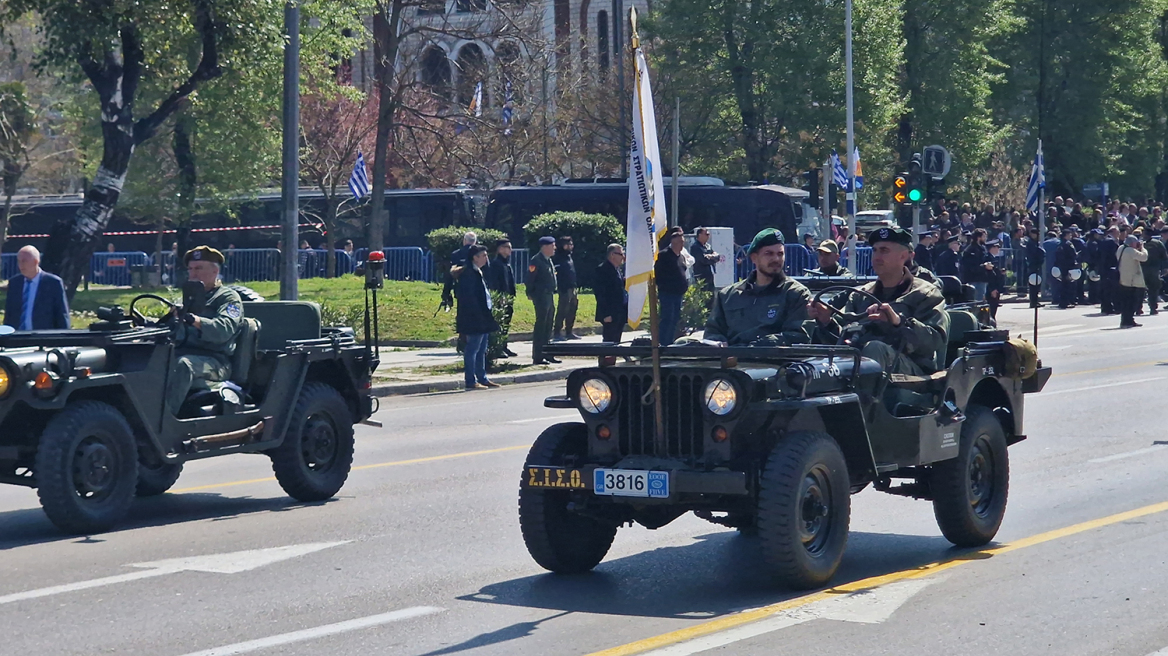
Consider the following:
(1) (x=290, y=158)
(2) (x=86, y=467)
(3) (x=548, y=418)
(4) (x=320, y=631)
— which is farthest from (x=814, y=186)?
(4) (x=320, y=631)

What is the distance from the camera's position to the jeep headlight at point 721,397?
7414 millimetres

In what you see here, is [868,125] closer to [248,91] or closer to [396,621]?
[248,91]

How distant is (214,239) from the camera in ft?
158

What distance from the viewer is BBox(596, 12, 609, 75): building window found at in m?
55.2

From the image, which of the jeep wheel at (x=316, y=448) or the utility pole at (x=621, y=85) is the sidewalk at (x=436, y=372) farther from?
the utility pole at (x=621, y=85)

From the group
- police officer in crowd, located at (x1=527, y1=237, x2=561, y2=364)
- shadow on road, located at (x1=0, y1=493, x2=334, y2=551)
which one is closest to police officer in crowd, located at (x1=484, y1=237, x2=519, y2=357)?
police officer in crowd, located at (x1=527, y1=237, x2=561, y2=364)

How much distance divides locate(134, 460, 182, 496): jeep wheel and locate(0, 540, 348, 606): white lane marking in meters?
2.39

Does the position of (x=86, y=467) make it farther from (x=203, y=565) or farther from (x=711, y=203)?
(x=711, y=203)

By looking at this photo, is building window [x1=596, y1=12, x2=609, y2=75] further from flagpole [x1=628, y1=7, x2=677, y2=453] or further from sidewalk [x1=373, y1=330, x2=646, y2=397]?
flagpole [x1=628, y1=7, x2=677, y2=453]

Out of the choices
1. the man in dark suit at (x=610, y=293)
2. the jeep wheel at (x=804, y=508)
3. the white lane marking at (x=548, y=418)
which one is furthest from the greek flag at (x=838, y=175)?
the jeep wheel at (x=804, y=508)

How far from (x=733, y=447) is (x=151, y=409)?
14.0 feet

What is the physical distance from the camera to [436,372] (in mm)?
21875

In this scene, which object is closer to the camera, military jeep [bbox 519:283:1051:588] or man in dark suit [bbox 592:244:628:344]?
military jeep [bbox 519:283:1051:588]

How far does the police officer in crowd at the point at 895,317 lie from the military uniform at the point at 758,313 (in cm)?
15
